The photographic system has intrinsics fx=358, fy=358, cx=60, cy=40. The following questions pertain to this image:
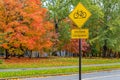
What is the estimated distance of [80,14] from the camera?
42.0 feet

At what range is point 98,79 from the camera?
76.1ft

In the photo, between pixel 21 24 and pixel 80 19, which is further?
pixel 21 24

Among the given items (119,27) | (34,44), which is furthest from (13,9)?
(119,27)

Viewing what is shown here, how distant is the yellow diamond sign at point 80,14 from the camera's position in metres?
12.7

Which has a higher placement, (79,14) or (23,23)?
(79,14)

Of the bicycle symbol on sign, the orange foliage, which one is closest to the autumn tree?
the orange foliage

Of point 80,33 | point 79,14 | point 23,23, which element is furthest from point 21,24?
point 80,33

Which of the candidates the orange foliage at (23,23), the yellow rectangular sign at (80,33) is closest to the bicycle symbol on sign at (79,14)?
the yellow rectangular sign at (80,33)

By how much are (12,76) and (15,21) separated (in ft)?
63.4

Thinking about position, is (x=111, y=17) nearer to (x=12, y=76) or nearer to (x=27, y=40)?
(x=27, y=40)

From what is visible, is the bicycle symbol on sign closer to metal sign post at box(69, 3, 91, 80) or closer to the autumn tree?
metal sign post at box(69, 3, 91, 80)

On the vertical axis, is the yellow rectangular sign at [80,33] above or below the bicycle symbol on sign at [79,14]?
below

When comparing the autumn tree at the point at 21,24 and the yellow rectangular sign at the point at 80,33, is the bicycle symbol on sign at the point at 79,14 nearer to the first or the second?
the yellow rectangular sign at the point at 80,33

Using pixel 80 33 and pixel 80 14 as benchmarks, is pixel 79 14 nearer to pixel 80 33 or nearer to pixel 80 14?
pixel 80 14
